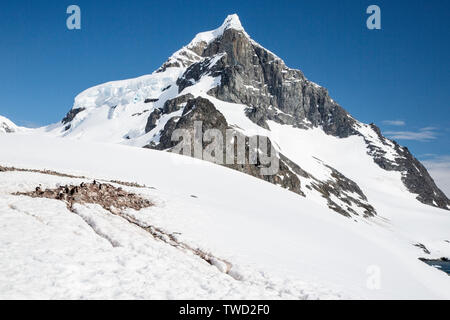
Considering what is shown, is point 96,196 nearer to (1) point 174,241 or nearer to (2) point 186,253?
(1) point 174,241

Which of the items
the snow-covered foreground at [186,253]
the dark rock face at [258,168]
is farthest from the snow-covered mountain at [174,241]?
the dark rock face at [258,168]

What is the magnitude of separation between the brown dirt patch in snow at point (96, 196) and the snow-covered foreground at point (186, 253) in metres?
0.85

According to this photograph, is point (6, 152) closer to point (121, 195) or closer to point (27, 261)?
point (121, 195)

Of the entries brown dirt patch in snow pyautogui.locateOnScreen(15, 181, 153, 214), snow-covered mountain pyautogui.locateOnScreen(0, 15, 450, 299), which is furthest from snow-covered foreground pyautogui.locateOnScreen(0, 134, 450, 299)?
brown dirt patch in snow pyautogui.locateOnScreen(15, 181, 153, 214)

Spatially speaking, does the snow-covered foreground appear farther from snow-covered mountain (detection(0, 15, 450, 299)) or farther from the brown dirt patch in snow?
the brown dirt patch in snow

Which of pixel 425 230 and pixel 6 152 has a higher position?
pixel 6 152

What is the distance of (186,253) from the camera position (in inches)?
496

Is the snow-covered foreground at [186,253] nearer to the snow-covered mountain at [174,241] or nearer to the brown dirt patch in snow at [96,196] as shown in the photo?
the snow-covered mountain at [174,241]

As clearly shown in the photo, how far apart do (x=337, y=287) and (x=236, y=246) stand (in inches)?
182

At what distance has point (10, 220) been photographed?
43.3 feet

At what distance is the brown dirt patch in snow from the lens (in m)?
17.6

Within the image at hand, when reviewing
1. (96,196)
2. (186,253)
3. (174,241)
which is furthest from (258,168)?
(186,253)

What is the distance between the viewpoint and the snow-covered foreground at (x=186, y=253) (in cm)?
938
